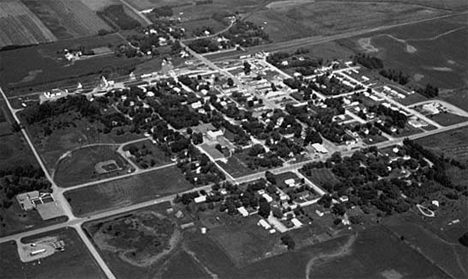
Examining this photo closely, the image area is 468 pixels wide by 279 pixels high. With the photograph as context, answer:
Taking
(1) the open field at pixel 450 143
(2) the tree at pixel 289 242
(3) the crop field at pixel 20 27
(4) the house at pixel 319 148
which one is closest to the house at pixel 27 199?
(2) the tree at pixel 289 242

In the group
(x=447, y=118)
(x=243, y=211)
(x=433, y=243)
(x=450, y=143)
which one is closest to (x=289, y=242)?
(x=243, y=211)

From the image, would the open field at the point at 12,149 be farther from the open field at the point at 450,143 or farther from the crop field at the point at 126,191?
the open field at the point at 450,143

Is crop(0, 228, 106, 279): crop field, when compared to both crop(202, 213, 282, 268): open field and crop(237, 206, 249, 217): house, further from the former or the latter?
crop(237, 206, 249, 217): house

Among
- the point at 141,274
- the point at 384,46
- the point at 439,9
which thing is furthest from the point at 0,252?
the point at 439,9

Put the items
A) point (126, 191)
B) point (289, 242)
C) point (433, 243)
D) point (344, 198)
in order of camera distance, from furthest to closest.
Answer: point (126, 191) → point (344, 198) → point (433, 243) → point (289, 242)

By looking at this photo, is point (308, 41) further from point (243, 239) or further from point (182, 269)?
point (182, 269)

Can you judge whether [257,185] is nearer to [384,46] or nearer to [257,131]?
[257,131]
